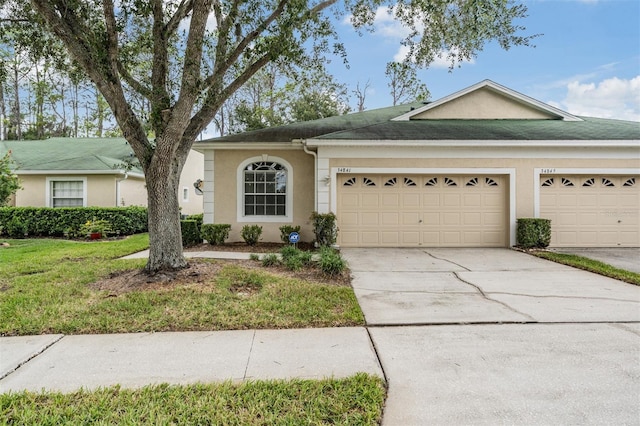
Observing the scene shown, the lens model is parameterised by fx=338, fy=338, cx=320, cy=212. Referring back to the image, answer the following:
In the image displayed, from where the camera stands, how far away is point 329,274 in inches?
242

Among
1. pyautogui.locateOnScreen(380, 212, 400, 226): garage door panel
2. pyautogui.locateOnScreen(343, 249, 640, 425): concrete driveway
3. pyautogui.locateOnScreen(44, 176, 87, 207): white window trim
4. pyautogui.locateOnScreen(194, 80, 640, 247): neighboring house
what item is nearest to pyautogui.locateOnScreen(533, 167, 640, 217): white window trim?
pyautogui.locateOnScreen(194, 80, 640, 247): neighboring house

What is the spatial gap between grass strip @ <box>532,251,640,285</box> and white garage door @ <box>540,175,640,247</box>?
65.3 inches

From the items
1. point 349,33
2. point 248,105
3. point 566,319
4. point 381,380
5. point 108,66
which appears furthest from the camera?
point 248,105

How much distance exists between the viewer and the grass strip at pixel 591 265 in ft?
20.1

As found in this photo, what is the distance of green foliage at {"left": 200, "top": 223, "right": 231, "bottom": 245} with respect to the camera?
10.1 meters

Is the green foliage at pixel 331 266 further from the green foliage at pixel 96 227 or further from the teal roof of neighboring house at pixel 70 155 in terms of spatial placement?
the teal roof of neighboring house at pixel 70 155

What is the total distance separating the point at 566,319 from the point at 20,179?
61.7 ft

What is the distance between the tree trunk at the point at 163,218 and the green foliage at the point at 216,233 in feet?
13.2

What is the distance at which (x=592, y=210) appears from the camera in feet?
32.1

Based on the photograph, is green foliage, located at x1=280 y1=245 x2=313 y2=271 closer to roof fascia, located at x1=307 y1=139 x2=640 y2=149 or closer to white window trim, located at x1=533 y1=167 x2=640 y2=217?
roof fascia, located at x1=307 y1=139 x2=640 y2=149

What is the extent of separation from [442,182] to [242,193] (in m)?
6.09

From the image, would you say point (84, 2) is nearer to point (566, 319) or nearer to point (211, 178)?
point (211, 178)

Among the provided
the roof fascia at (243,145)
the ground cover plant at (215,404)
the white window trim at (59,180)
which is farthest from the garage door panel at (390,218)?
the white window trim at (59,180)

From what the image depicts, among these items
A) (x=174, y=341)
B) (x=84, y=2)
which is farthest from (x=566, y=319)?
(x=84, y=2)
